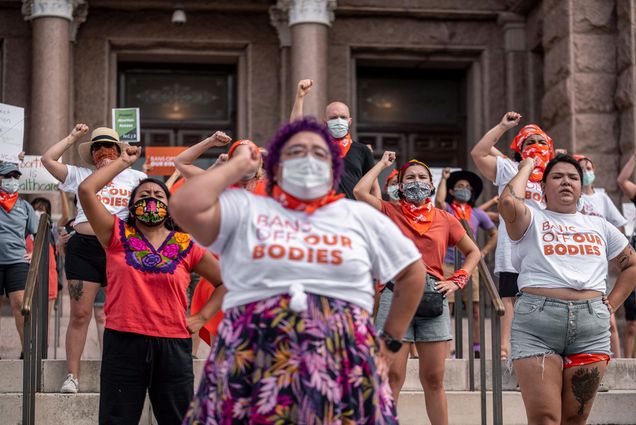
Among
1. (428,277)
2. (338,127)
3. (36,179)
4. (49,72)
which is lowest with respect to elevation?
(428,277)

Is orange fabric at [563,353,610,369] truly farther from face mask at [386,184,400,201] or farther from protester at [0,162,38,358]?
protester at [0,162,38,358]

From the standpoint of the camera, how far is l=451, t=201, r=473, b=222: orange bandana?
9.34 m

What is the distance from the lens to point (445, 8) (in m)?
14.0

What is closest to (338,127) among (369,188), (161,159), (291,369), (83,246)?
(369,188)

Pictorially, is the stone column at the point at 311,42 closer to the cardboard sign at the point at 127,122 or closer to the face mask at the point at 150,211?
the cardboard sign at the point at 127,122

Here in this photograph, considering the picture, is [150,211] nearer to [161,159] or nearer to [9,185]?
[9,185]

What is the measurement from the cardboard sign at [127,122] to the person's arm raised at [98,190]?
4129 mm

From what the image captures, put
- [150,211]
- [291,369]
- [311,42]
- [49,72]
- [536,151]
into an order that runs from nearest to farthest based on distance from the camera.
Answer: [291,369] < [150,211] < [536,151] < [49,72] < [311,42]

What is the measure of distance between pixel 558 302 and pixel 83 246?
332cm

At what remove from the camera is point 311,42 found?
1281 centimetres

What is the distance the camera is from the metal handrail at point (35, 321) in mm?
6359

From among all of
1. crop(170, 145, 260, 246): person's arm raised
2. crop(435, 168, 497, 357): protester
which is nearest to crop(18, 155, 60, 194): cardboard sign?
crop(435, 168, 497, 357): protester

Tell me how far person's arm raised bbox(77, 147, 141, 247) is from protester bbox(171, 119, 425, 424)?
1316 mm

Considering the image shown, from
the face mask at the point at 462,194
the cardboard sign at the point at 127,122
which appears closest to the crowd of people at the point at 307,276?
the face mask at the point at 462,194
